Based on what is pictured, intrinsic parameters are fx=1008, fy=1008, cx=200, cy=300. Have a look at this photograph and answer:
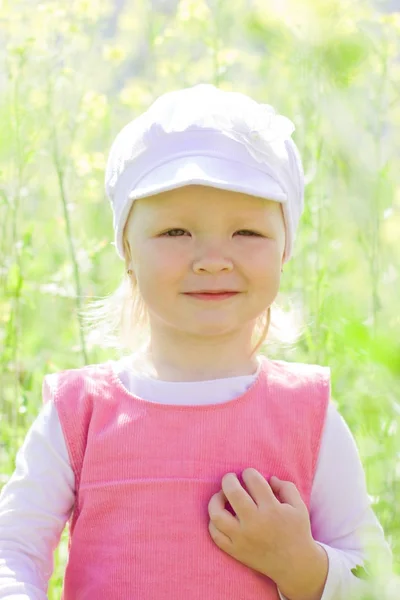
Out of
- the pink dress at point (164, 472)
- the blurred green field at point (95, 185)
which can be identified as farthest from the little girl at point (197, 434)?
the blurred green field at point (95, 185)

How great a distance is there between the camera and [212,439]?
5.24 feet

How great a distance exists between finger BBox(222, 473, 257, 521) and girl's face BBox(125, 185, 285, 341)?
9.9 inches

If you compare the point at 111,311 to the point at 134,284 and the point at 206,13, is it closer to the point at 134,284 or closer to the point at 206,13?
the point at 134,284

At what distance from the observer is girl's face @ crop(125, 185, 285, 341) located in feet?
5.18

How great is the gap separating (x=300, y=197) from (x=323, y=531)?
1.86 feet

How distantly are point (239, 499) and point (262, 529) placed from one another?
0.06 meters

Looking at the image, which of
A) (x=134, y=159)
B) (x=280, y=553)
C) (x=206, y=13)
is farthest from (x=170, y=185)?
(x=206, y=13)

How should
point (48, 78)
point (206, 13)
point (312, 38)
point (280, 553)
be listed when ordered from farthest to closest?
point (206, 13) < point (48, 78) < point (280, 553) < point (312, 38)

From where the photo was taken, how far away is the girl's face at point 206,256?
158 centimetres

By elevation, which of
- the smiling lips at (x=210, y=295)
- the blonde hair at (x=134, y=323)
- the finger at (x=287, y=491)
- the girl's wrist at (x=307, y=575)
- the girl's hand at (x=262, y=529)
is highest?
the smiling lips at (x=210, y=295)

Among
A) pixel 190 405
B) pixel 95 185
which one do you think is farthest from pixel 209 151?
pixel 95 185

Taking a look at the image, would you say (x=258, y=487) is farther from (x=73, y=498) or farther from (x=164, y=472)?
(x=73, y=498)

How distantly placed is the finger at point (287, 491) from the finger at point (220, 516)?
0.08 m

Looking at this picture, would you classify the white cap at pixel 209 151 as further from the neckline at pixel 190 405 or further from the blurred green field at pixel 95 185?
the neckline at pixel 190 405
